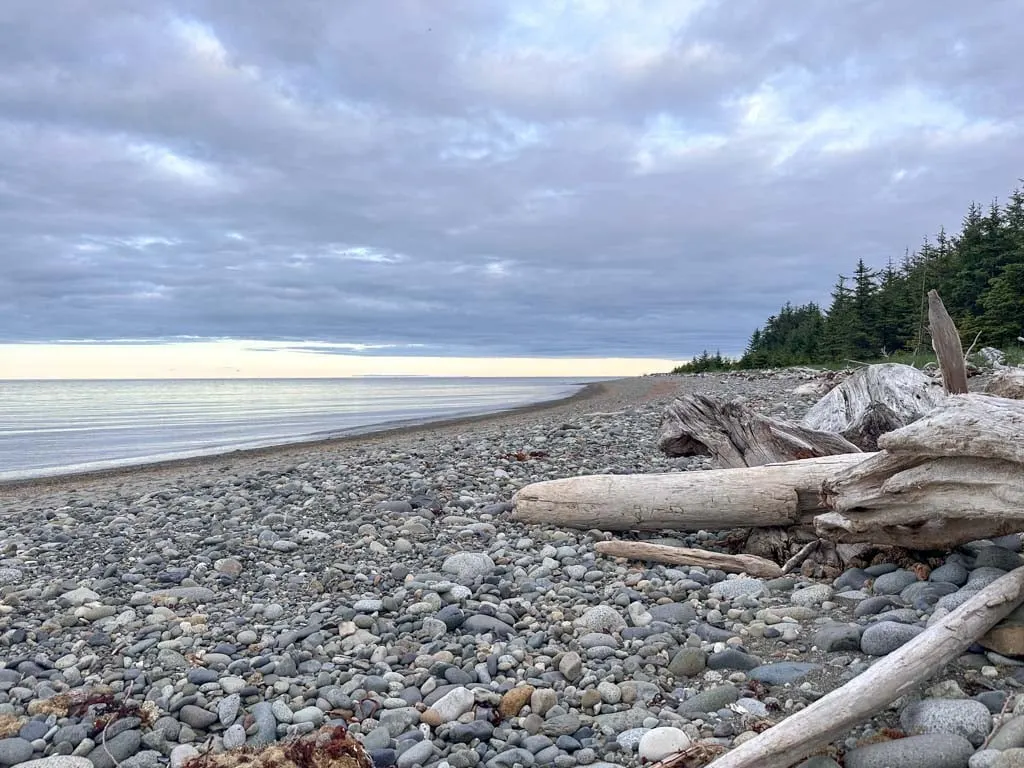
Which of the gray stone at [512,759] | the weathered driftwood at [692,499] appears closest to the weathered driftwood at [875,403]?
the weathered driftwood at [692,499]

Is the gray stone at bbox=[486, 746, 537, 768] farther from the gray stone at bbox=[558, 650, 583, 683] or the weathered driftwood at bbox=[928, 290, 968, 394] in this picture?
the weathered driftwood at bbox=[928, 290, 968, 394]

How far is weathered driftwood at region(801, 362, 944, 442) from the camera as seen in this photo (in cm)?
790

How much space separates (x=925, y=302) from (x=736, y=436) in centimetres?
4005

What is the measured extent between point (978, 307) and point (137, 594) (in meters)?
46.5

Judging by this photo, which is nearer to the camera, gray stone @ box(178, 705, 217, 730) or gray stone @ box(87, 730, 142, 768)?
gray stone @ box(87, 730, 142, 768)

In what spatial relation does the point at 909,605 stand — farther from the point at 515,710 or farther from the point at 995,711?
the point at 515,710

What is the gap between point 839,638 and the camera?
13.3 feet

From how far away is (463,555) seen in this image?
612cm

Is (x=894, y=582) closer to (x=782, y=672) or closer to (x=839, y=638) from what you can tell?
(x=839, y=638)

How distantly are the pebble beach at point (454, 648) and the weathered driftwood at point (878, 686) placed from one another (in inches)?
6.1

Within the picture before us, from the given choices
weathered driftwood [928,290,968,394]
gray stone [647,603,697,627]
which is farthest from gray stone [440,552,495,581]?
weathered driftwood [928,290,968,394]

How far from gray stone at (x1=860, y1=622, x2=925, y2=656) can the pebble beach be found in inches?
0.5

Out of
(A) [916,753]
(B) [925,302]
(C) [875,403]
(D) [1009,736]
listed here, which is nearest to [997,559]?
(D) [1009,736]

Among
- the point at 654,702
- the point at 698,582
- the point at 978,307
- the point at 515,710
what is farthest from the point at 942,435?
the point at 978,307
